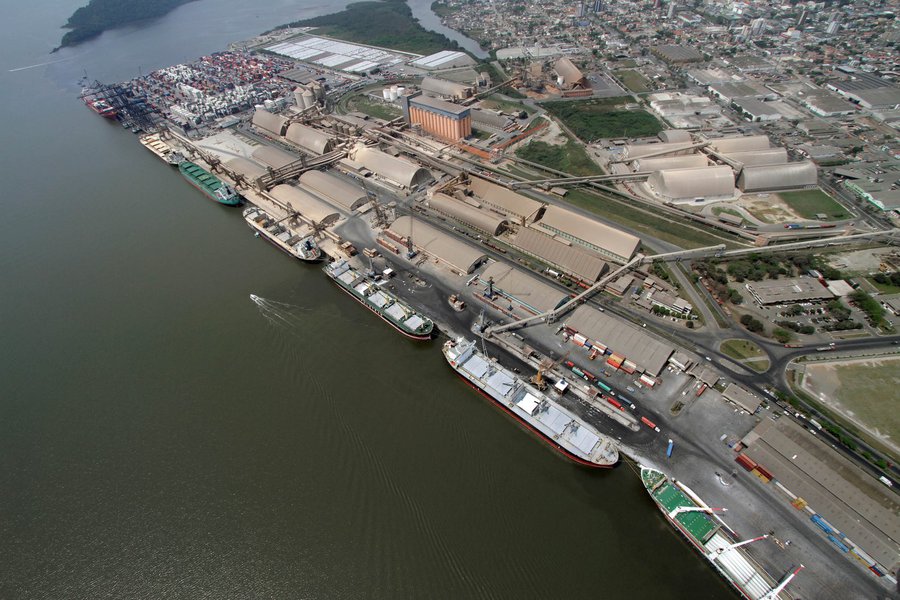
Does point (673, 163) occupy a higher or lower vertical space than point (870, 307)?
higher

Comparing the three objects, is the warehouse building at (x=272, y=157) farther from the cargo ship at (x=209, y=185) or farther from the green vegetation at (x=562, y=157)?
the green vegetation at (x=562, y=157)

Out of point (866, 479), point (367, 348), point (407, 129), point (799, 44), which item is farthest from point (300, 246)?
point (799, 44)

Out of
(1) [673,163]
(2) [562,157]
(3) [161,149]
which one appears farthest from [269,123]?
(1) [673,163]

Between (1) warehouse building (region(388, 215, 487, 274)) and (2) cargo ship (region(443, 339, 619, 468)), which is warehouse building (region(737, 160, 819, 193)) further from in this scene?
(2) cargo ship (region(443, 339, 619, 468))

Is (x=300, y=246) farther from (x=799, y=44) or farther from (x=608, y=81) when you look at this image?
(x=799, y=44)

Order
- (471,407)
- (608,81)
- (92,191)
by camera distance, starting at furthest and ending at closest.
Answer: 1. (608,81)
2. (92,191)
3. (471,407)

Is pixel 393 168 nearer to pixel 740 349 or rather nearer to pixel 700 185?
pixel 700 185

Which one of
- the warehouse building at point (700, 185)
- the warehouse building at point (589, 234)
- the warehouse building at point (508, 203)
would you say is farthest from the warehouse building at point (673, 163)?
the warehouse building at point (508, 203)
